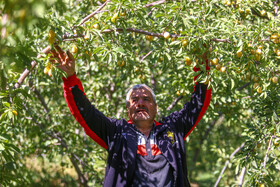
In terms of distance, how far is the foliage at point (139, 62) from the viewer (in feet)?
6.69

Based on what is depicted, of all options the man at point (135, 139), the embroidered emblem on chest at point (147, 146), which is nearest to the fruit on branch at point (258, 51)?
the man at point (135, 139)

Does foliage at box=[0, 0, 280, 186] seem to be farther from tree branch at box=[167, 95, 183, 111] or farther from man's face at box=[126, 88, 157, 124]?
man's face at box=[126, 88, 157, 124]

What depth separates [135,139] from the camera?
243cm

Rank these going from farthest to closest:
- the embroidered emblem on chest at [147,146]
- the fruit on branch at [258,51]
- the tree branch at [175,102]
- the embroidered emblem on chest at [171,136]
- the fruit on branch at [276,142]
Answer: the tree branch at [175,102]
the fruit on branch at [276,142]
the fruit on branch at [258,51]
the embroidered emblem on chest at [171,136]
the embroidered emblem on chest at [147,146]

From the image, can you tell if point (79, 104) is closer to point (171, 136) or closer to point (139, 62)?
point (171, 136)

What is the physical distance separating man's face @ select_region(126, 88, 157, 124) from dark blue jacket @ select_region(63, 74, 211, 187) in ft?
0.30

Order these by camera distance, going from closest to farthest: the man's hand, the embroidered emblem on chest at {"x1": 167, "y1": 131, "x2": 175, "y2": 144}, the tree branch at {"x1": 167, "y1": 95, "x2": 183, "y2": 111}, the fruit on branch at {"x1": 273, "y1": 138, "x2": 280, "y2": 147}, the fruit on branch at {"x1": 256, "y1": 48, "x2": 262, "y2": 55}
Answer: the man's hand < the embroidered emblem on chest at {"x1": 167, "y1": 131, "x2": 175, "y2": 144} < the fruit on branch at {"x1": 256, "y1": 48, "x2": 262, "y2": 55} < the fruit on branch at {"x1": 273, "y1": 138, "x2": 280, "y2": 147} < the tree branch at {"x1": 167, "y1": 95, "x2": 183, "y2": 111}

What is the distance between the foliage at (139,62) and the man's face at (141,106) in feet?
1.06

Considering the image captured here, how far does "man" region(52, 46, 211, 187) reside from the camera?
228 cm

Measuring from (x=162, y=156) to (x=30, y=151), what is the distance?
8.60 ft

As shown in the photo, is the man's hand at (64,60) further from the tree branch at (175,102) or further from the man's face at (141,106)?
the tree branch at (175,102)

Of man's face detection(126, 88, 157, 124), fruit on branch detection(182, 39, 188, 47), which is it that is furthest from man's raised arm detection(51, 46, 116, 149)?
fruit on branch detection(182, 39, 188, 47)

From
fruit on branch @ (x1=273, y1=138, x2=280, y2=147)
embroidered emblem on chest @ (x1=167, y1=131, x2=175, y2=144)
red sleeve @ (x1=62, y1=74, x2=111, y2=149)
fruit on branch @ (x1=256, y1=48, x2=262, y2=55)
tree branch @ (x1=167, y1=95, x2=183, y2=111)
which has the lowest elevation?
fruit on branch @ (x1=273, y1=138, x2=280, y2=147)

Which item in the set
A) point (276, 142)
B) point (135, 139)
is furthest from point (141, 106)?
point (276, 142)
